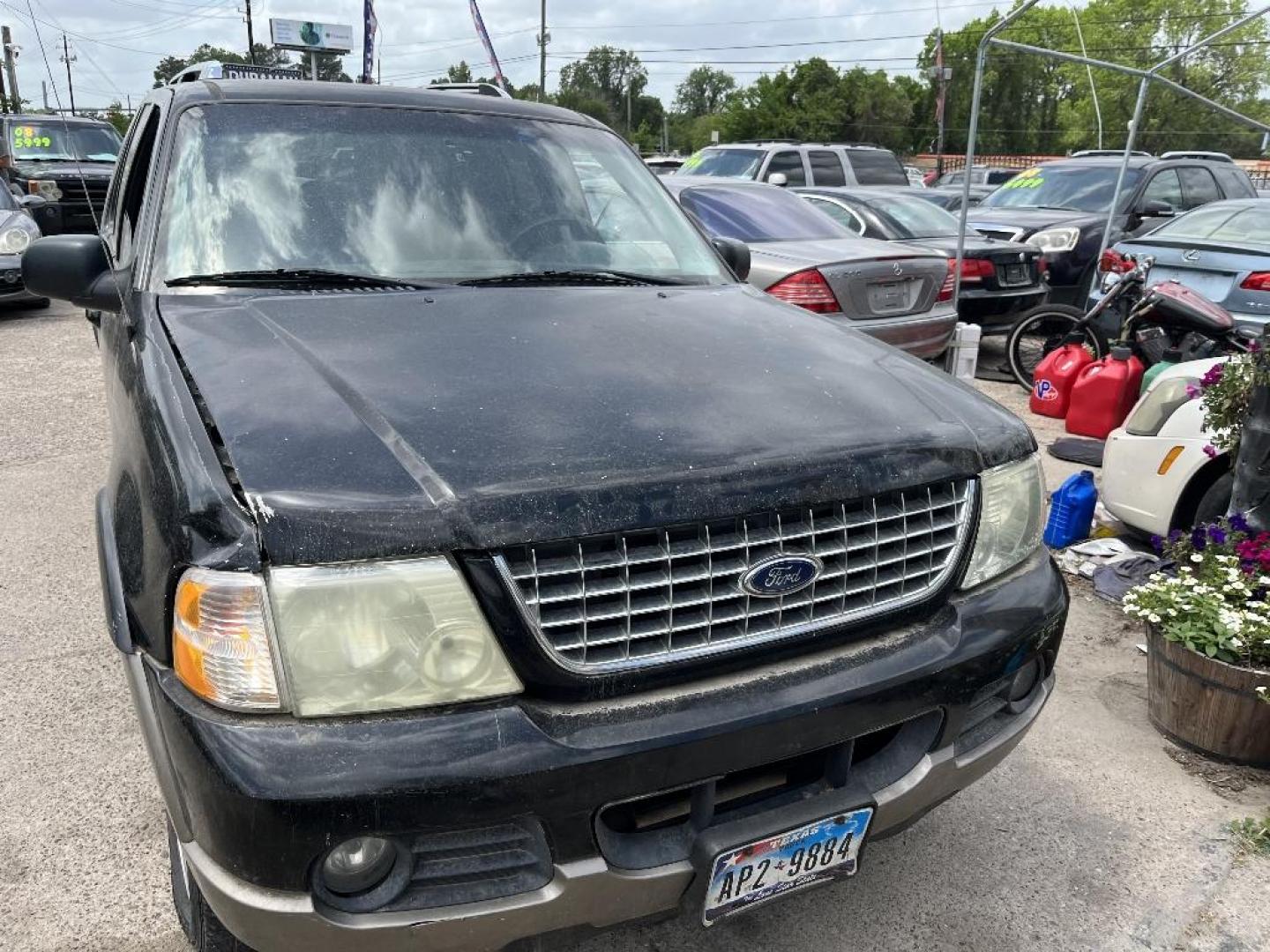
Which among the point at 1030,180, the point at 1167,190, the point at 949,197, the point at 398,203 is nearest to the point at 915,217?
the point at 1030,180

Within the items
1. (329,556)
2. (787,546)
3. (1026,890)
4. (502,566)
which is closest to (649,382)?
(787,546)

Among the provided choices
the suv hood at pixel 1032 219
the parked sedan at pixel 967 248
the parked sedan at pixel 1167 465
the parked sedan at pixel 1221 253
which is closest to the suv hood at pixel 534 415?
the parked sedan at pixel 1167 465

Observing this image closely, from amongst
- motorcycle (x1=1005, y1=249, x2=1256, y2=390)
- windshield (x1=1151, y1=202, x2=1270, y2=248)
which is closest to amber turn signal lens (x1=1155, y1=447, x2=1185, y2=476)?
motorcycle (x1=1005, y1=249, x2=1256, y2=390)

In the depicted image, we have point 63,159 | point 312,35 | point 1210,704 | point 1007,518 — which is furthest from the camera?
point 312,35

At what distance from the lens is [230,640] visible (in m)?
1.62

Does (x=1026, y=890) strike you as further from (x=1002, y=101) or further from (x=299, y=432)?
(x=1002, y=101)

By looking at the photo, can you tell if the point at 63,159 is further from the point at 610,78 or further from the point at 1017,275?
the point at 610,78

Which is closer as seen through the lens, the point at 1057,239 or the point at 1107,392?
the point at 1107,392

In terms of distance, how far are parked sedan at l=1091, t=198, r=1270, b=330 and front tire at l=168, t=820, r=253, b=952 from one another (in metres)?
7.15

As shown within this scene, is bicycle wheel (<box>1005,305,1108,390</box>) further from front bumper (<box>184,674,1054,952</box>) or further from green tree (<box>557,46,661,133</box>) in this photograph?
green tree (<box>557,46,661,133</box>)

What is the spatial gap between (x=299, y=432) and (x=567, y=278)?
1319 mm

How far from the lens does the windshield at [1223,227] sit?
24.9 feet

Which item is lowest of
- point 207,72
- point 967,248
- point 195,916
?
point 195,916

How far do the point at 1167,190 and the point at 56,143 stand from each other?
1521 centimetres
